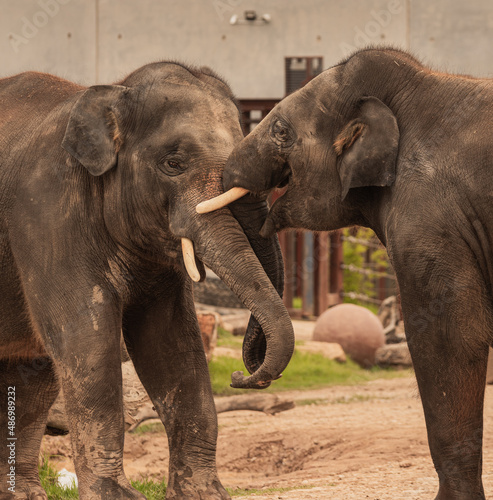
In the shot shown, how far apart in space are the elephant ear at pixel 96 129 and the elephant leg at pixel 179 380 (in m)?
0.76

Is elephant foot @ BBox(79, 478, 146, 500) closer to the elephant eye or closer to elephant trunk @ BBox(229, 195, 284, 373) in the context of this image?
elephant trunk @ BBox(229, 195, 284, 373)

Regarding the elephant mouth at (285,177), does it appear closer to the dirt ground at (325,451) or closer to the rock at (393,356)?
the dirt ground at (325,451)

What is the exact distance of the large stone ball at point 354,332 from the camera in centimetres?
1284

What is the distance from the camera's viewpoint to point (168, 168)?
4512 millimetres

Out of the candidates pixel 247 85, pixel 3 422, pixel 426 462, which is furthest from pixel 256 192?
pixel 247 85

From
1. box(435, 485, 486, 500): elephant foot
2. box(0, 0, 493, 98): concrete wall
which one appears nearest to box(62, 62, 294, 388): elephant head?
box(435, 485, 486, 500): elephant foot

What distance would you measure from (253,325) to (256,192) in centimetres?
66

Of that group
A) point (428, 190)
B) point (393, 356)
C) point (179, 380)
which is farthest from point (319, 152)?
point (393, 356)

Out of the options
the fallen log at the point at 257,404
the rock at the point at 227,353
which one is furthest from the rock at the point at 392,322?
the fallen log at the point at 257,404

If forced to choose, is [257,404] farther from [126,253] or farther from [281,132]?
[281,132]

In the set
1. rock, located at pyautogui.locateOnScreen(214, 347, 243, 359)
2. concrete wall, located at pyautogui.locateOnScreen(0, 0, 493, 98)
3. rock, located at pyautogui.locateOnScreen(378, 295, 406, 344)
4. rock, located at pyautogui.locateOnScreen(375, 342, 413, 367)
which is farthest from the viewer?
concrete wall, located at pyautogui.locateOnScreen(0, 0, 493, 98)

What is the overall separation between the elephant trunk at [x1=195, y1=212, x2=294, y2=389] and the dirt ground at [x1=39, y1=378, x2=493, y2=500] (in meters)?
1.13

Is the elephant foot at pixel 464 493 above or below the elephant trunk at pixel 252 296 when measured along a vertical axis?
below

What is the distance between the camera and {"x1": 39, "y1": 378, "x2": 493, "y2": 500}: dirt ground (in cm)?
548
